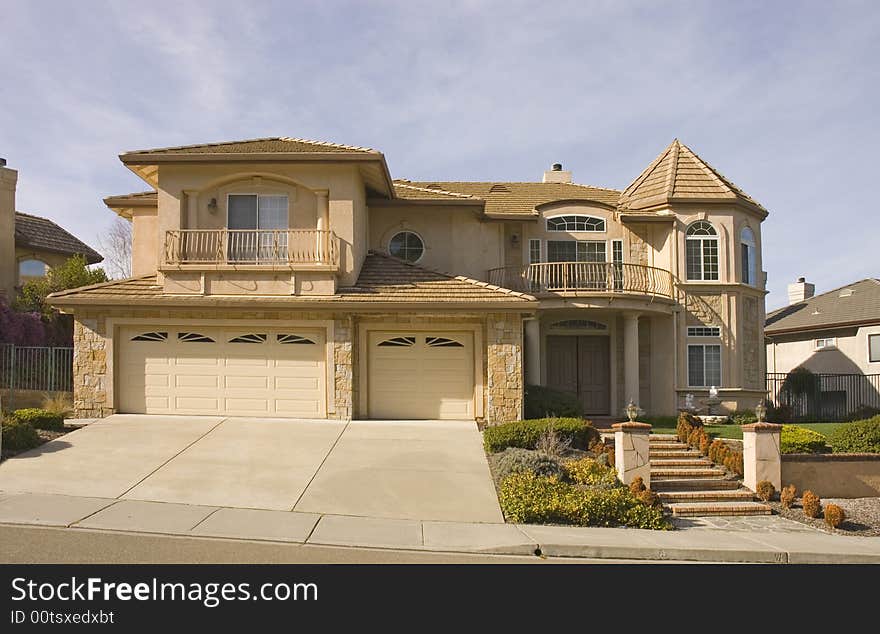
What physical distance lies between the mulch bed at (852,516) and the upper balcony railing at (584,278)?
8010mm

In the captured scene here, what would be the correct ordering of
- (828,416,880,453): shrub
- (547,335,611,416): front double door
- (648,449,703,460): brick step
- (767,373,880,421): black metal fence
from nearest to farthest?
(828,416,880,453): shrub, (648,449,703,460): brick step, (547,335,611,416): front double door, (767,373,880,421): black metal fence

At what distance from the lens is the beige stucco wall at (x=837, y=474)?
47.1 feet

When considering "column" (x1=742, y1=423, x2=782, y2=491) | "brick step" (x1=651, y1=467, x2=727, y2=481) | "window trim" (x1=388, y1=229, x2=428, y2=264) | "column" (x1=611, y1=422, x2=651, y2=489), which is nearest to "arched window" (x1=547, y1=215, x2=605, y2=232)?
"window trim" (x1=388, y1=229, x2=428, y2=264)

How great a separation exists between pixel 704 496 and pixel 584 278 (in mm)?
8788

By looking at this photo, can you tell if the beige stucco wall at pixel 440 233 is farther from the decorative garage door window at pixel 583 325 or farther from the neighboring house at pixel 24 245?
the neighboring house at pixel 24 245

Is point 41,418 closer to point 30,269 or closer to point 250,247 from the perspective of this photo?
point 250,247

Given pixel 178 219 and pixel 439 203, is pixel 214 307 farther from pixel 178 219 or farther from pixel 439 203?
pixel 439 203

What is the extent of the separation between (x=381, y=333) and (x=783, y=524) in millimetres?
9074

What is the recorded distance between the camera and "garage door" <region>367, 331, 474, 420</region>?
687 inches

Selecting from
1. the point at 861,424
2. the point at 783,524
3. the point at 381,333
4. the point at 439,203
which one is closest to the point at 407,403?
the point at 381,333

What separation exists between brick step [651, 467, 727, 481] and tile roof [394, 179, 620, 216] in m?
9.25

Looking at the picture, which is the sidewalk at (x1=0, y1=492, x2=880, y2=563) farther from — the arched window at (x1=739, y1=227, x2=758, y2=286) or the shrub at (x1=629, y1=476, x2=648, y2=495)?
the arched window at (x1=739, y1=227, x2=758, y2=286)

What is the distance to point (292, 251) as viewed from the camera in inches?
698
